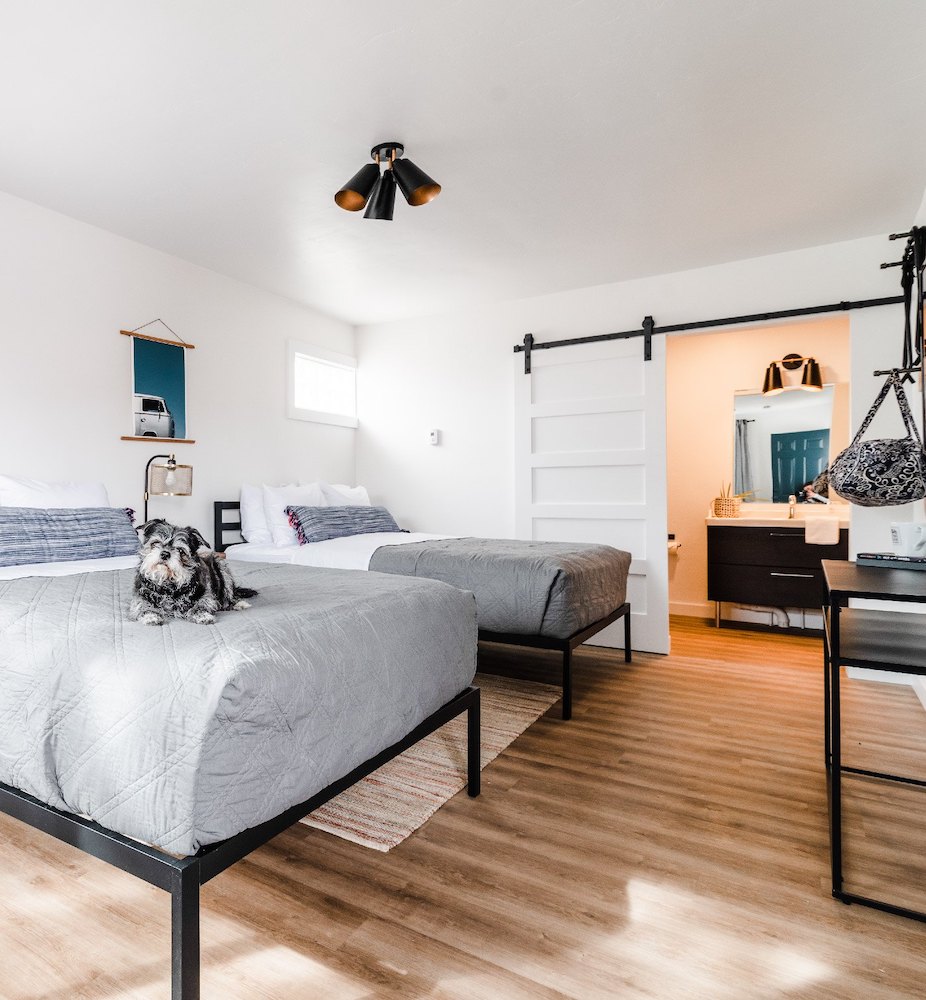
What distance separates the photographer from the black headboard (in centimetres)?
414

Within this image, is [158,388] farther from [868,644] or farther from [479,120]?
[868,644]

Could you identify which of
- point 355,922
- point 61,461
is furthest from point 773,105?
point 61,461

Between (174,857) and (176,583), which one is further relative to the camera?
(176,583)

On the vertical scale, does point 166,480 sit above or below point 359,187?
below

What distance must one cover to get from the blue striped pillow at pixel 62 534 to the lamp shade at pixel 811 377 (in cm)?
481

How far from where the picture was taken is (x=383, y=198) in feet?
8.68

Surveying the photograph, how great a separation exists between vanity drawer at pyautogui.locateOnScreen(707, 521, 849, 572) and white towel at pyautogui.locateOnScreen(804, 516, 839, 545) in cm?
8

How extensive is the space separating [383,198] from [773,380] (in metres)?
3.70

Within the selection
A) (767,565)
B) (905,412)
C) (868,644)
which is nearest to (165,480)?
(868,644)

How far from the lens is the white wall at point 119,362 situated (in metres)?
3.14

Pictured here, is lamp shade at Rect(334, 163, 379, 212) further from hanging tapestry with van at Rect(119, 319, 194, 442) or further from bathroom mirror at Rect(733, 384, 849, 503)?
bathroom mirror at Rect(733, 384, 849, 503)

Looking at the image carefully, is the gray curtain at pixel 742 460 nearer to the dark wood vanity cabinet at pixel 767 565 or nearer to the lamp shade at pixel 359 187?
the dark wood vanity cabinet at pixel 767 565

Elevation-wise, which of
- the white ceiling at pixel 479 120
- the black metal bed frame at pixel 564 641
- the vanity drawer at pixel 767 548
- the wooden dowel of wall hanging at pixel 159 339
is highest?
the white ceiling at pixel 479 120

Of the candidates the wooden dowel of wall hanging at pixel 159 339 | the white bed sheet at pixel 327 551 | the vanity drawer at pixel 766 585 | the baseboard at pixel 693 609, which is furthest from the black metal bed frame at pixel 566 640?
the wooden dowel of wall hanging at pixel 159 339
